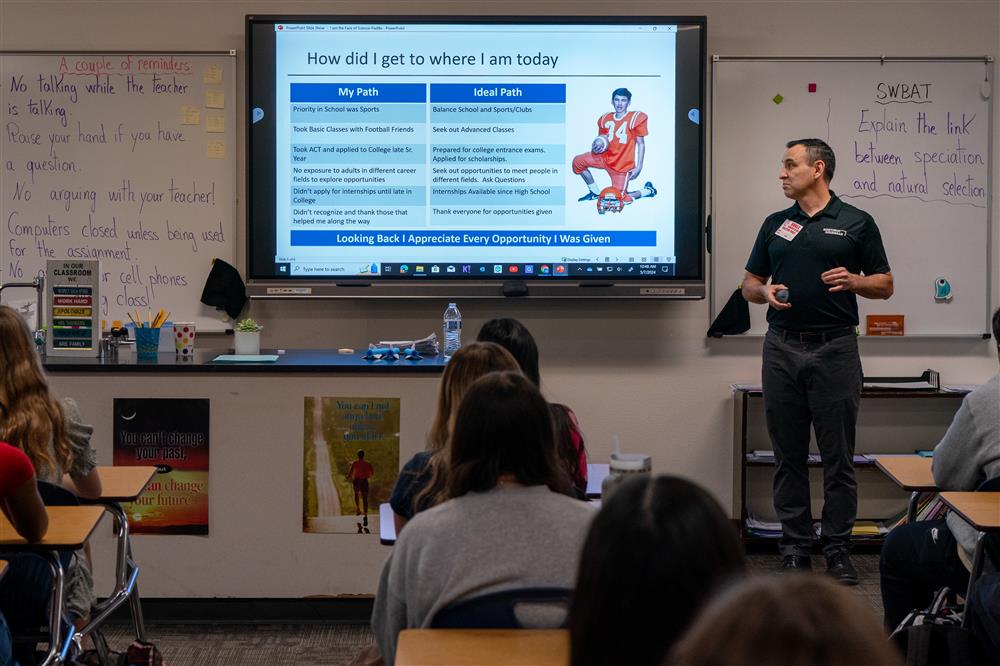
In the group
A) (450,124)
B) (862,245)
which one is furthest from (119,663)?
(862,245)

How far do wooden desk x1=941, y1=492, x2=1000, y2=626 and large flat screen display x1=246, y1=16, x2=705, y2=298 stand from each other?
217 cm

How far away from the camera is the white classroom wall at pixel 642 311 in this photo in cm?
498


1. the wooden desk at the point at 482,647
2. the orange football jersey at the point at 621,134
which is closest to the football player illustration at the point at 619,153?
the orange football jersey at the point at 621,134

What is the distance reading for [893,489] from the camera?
5121mm

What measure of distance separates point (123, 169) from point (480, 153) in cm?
166

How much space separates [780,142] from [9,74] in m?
3.57

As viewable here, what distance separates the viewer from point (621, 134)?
4.88m

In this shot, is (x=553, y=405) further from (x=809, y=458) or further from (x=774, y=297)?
(x=809, y=458)

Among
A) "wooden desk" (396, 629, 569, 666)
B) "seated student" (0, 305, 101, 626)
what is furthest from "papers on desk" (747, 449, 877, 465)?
"wooden desk" (396, 629, 569, 666)

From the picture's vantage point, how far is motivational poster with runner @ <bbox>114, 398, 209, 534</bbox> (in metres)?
4.05

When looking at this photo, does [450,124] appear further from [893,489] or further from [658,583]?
[658,583]

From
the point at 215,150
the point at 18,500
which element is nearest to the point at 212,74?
the point at 215,150

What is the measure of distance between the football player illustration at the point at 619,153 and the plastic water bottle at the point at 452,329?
774 millimetres

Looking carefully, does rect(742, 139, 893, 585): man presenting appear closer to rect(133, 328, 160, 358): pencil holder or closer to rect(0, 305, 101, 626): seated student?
rect(133, 328, 160, 358): pencil holder
